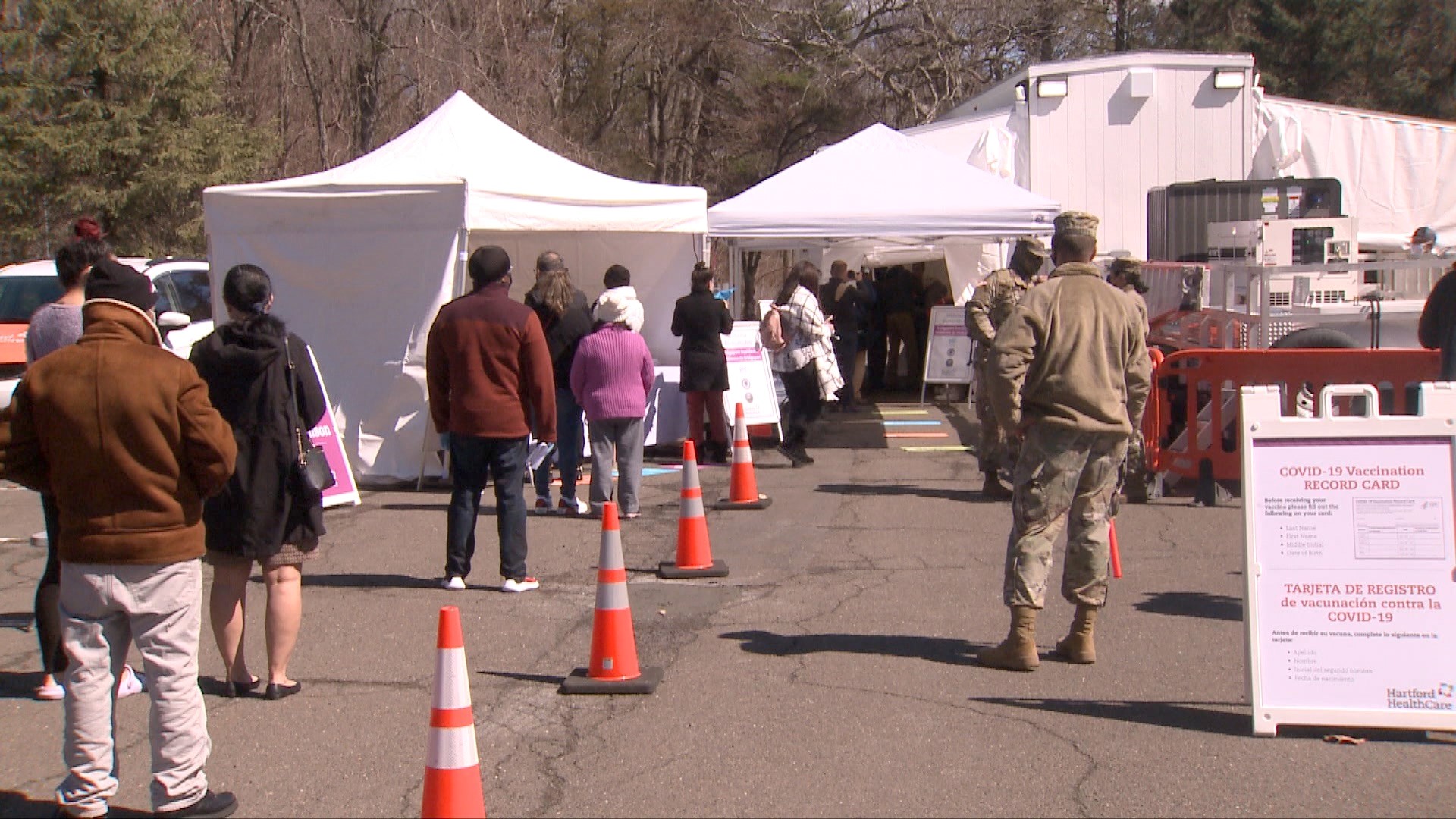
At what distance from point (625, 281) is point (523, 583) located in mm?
3241

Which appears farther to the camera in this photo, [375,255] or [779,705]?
[375,255]

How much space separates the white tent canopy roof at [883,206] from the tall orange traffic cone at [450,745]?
33.4 ft

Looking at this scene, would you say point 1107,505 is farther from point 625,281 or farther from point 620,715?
point 625,281

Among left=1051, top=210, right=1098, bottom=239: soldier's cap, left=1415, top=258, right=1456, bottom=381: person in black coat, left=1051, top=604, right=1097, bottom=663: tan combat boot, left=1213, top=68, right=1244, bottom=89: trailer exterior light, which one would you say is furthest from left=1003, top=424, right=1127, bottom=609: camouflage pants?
left=1213, top=68, right=1244, bottom=89: trailer exterior light

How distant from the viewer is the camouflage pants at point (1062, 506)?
5.87 meters

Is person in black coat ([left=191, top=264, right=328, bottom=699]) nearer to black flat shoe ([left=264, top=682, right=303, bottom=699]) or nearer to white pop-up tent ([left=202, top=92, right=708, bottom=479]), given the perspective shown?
black flat shoe ([left=264, top=682, right=303, bottom=699])

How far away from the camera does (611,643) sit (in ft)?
19.5

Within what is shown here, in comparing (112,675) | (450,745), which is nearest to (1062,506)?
(450,745)

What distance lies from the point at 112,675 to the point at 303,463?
1447 millimetres

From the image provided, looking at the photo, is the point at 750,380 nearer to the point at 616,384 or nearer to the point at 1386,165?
the point at 616,384

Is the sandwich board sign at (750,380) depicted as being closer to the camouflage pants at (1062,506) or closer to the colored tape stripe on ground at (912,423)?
the colored tape stripe on ground at (912,423)

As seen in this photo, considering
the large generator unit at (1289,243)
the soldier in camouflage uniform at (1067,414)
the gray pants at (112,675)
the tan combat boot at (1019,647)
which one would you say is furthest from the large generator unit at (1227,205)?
the gray pants at (112,675)

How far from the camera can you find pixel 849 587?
26.0 ft

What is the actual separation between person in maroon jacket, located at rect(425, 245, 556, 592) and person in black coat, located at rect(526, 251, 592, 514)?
8.13 feet
